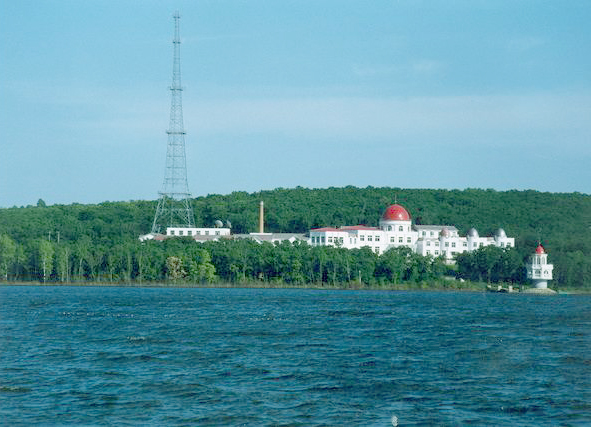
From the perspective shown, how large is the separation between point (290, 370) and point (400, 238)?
12970 cm

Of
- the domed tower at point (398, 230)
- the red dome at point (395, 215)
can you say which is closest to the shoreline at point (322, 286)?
the domed tower at point (398, 230)

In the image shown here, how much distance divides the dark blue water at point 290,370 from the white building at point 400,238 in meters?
94.4

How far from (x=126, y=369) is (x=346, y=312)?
37274 mm

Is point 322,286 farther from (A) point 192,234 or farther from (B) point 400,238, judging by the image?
(A) point 192,234

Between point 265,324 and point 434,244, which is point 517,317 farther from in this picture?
point 434,244

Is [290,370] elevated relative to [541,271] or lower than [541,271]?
lower

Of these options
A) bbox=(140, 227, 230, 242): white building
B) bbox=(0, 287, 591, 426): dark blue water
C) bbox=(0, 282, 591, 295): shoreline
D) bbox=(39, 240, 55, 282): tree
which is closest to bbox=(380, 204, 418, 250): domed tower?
bbox=(140, 227, 230, 242): white building

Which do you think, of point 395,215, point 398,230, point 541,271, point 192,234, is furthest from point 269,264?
point 395,215

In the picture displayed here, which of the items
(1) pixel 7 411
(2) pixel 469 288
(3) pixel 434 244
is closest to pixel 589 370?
(1) pixel 7 411

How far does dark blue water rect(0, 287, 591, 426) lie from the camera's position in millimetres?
30297

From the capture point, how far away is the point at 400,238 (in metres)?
168

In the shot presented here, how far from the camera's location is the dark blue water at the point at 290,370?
30297 mm

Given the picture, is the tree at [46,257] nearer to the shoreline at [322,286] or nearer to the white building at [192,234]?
the shoreline at [322,286]

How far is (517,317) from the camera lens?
72.8m
